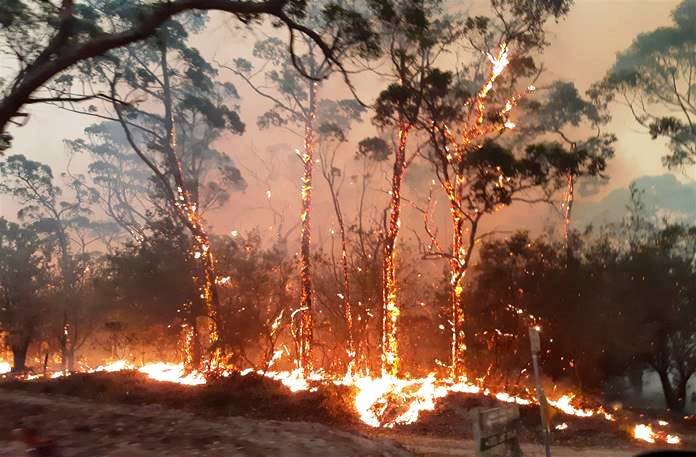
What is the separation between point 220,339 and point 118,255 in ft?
42.7

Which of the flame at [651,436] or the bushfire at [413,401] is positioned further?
the bushfire at [413,401]

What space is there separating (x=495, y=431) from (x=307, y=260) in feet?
82.7

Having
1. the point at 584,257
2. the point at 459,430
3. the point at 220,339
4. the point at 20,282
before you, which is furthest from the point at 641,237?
the point at 20,282

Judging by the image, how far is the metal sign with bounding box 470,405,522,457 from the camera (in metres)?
7.14

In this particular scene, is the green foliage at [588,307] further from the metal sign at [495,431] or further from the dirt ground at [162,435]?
the metal sign at [495,431]

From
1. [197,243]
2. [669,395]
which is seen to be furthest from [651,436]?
[197,243]

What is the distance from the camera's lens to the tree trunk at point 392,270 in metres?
25.2

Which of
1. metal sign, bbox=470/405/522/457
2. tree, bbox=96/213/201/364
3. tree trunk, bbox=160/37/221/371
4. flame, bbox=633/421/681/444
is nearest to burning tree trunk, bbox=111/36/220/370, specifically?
tree trunk, bbox=160/37/221/371

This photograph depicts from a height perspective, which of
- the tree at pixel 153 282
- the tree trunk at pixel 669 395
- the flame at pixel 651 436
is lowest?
the flame at pixel 651 436

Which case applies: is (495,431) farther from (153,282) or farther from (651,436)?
(153,282)

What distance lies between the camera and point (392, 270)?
2630 cm

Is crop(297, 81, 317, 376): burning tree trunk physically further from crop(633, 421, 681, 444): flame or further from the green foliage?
crop(633, 421, 681, 444): flame

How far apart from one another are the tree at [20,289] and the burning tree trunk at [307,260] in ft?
62.9

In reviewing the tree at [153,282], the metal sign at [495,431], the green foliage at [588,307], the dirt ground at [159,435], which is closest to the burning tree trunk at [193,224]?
the tree at [153,282]
